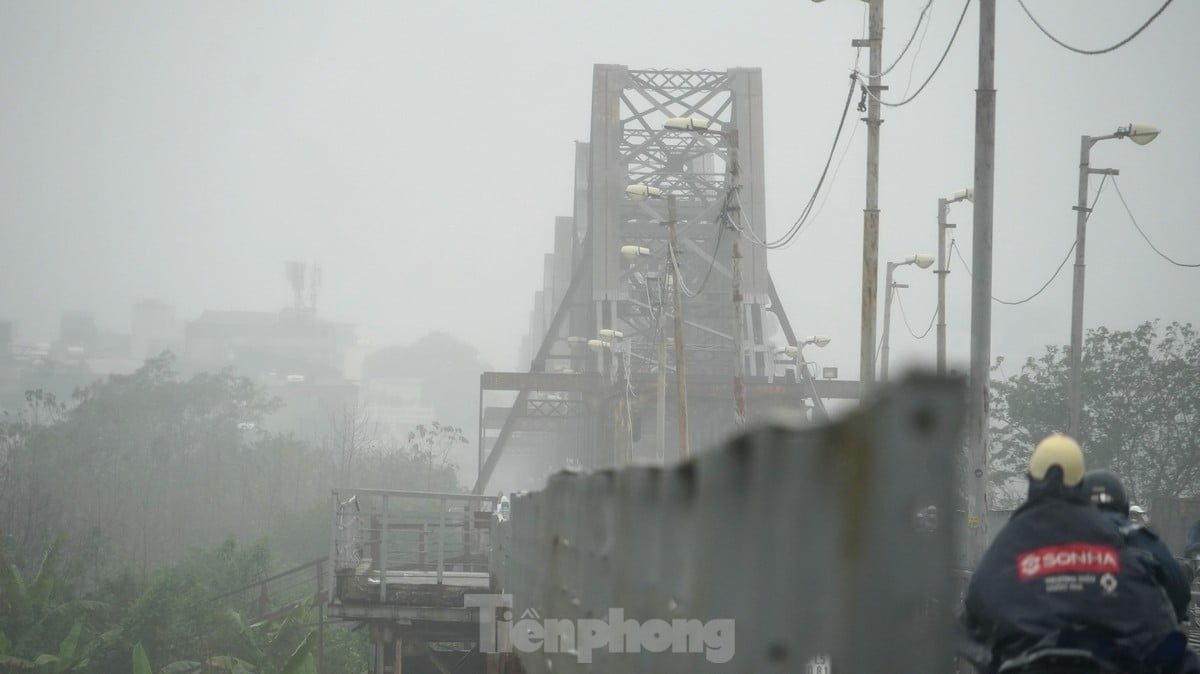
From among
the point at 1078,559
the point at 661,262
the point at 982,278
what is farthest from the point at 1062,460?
→ the point at 661,262

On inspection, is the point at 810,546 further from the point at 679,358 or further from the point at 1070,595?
the point at 679,358

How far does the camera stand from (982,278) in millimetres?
16562

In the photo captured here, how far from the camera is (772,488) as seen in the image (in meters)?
4.43

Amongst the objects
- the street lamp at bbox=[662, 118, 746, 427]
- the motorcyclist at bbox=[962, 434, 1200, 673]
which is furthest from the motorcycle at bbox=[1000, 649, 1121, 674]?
the street lamp at bbox=[662, 118, 746, 427]

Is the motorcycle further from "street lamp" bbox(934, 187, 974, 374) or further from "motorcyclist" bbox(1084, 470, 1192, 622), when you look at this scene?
"street lamp" bbox(934, 187, 974, 374)

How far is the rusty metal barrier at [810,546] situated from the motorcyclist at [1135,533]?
169cm

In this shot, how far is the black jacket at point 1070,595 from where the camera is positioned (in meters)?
4.78

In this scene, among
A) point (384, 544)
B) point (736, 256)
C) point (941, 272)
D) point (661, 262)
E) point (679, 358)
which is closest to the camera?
point (384, 544)

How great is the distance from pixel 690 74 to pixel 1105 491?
71137 mm

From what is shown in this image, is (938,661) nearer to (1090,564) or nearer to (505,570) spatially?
(1090,564)

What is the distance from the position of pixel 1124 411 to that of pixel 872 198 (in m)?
24.6

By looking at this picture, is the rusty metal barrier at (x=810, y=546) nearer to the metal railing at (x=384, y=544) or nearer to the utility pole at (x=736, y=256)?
the metal railing at (x=384, y=544)

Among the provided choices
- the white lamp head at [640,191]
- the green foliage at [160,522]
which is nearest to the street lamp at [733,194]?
the white lamp head at [640,191]

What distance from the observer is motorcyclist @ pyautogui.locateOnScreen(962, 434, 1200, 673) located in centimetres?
478
